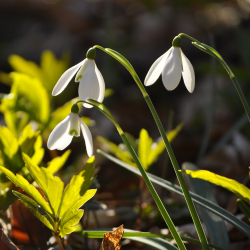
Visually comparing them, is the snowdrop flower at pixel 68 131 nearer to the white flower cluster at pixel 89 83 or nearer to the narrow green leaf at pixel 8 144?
the white flower cluster at pixel 89 83

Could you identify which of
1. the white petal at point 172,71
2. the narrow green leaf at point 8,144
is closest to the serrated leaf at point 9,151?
the narrow green leaf at point 8,144

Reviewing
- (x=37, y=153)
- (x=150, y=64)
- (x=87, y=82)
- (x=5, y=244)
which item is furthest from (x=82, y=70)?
(x=150, y=64)

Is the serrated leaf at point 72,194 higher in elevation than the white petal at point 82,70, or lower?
lower

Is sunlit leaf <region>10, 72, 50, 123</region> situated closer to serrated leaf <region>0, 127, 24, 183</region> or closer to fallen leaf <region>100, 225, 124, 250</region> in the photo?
serrated leaf <region>0, 127, 24, 183</region>

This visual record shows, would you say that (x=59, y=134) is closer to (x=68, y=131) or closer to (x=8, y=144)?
(x=68, y=131)

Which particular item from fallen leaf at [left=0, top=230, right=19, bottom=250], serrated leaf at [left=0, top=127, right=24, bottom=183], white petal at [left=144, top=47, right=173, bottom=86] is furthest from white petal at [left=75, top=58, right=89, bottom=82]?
fallen leaf at [left=0, top=230, right=19, bottom=250]

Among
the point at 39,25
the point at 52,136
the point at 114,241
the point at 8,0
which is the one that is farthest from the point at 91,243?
the point at 8,0
